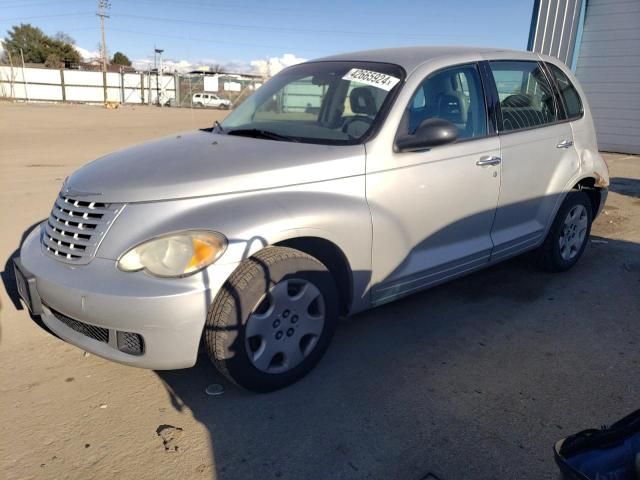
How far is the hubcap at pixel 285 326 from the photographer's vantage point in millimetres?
2613

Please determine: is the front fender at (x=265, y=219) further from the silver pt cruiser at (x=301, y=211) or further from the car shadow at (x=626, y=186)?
the car shadow at (x=626, y=186)

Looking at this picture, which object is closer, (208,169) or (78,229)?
(78,229)

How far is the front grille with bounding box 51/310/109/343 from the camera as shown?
2486mm

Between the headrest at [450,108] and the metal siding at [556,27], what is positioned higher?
the metal siding at [556,27]

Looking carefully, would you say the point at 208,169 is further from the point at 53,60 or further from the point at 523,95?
the point at 53,60

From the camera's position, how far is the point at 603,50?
472 inches

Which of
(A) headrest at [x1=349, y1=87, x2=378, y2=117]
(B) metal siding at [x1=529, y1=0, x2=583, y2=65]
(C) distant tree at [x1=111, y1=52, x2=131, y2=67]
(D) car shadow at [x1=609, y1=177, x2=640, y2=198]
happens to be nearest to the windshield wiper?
(A) headrest at [x1=349, y1=87, x2=378, y2=117]

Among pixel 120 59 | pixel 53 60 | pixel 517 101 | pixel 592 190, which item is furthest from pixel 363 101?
pixel 120 59

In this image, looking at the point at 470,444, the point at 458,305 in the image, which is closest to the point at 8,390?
the point at 470,444

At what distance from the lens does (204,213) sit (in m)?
2.48

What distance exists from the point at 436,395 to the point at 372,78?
6.41ft

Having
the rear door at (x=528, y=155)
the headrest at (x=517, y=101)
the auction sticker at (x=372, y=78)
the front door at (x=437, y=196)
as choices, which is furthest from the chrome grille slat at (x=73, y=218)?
the headrest at (x=517, y=101)

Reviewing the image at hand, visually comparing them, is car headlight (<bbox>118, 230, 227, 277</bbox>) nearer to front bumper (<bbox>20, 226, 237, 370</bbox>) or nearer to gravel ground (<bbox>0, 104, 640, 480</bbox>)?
front bumper (<bbox>20, 226, 237, 370</bbox>)

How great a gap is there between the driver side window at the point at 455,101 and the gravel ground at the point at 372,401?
134 cm
